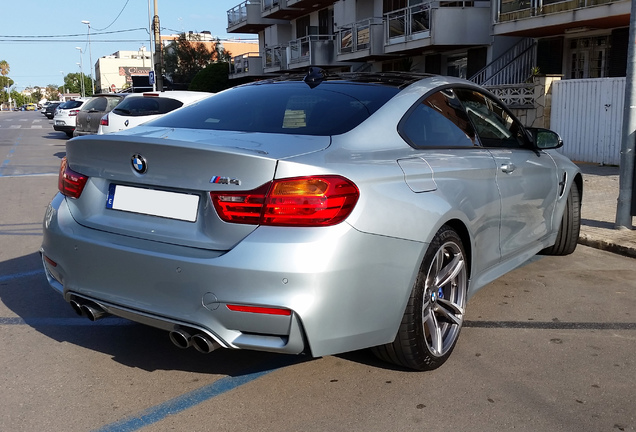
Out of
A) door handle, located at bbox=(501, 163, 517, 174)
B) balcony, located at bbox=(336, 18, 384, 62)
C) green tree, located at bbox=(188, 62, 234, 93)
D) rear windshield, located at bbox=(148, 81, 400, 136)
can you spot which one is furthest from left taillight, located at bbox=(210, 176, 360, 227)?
green tree, located at bbox=(188, 62, 234, 93)

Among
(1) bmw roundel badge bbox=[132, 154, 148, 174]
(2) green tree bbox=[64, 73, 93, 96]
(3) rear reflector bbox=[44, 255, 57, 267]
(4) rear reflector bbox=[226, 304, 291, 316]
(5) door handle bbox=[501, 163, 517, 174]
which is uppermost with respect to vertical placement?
(2) green tree bbox=[64, 73, 93, 96]

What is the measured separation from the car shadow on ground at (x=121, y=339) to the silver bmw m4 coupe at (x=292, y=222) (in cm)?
53

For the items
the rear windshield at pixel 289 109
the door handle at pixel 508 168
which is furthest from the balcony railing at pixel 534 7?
the rear windshield at pixel 289 109

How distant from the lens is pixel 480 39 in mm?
22000

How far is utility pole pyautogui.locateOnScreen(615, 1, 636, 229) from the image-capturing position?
6.99m

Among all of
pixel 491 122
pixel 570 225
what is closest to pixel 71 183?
pixel 491 122

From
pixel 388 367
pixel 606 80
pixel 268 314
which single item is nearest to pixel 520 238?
A: pixel 388 367

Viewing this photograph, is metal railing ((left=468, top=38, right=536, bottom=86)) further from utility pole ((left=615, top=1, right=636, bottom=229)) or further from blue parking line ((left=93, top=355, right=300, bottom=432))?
blue parking line ((left=93, top=355, right=300, bottom=432))

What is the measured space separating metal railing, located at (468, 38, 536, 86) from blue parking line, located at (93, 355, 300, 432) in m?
18.7

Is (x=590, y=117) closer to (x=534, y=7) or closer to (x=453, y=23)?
(x=534, y=7)

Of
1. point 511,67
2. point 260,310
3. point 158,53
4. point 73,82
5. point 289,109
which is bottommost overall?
point 260,310

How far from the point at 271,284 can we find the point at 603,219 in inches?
241

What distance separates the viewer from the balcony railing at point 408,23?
73.5 ft

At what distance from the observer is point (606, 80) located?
13.8 meters
